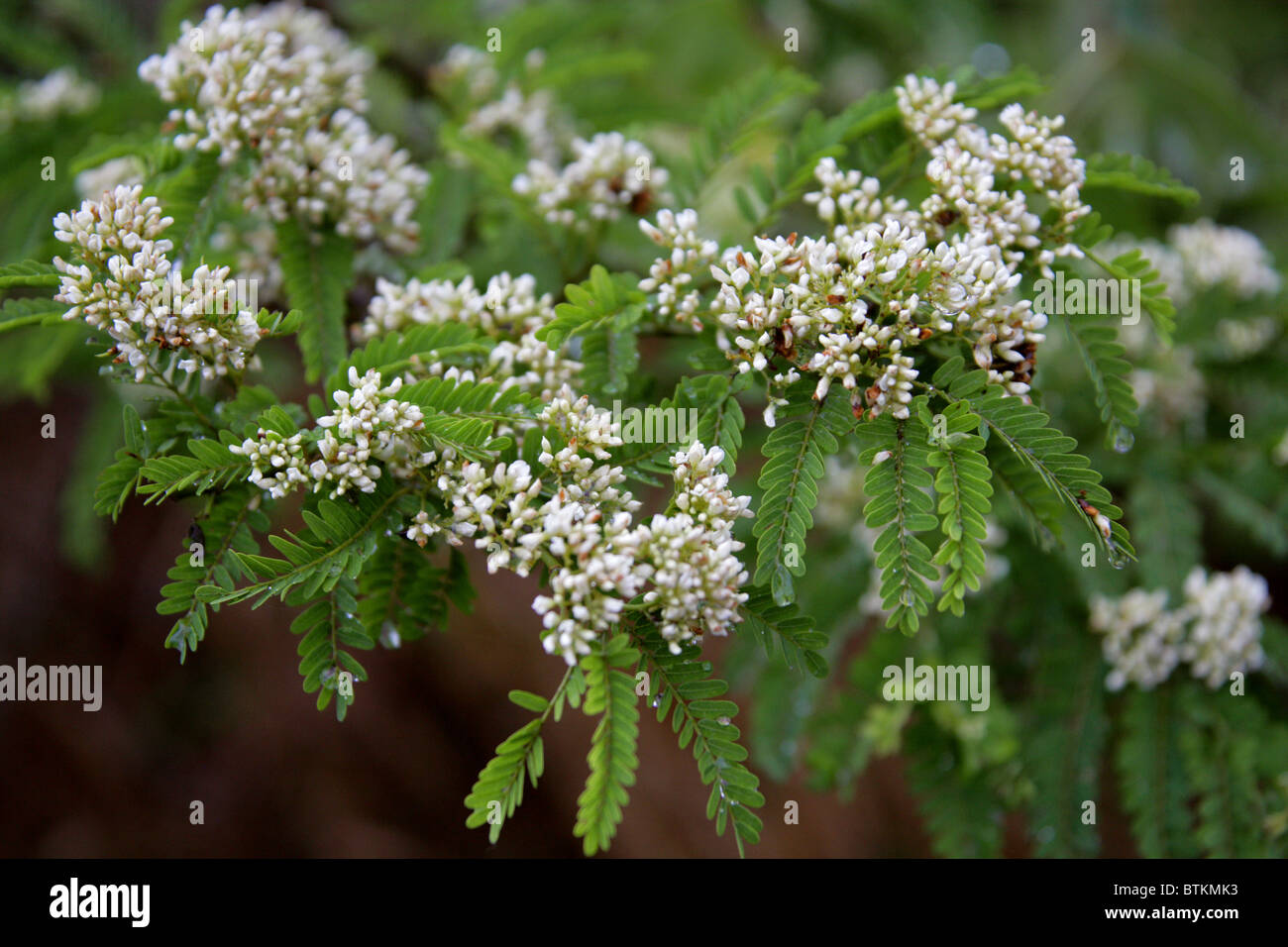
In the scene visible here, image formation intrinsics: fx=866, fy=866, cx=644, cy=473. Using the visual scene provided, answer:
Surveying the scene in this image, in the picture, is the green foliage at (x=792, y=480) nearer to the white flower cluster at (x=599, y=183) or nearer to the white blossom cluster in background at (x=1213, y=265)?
the white flower cluster at (x=599, y=183)

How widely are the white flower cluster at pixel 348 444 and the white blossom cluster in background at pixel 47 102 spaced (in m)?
2.69

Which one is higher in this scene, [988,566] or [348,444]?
[348,444]

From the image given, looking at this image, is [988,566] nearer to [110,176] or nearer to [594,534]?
[594,534]

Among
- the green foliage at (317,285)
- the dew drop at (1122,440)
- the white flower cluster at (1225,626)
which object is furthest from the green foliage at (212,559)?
the white flower cluster at (1225,626)

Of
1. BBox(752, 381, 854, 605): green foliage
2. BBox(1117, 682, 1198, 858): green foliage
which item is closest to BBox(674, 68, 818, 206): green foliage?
→ BBox(752, 381, 854, 605): green foliage

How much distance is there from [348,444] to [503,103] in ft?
6.95

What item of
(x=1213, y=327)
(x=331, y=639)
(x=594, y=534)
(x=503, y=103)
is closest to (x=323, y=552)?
(x=331, y=639)

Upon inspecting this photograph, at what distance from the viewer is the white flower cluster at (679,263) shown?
2.29 m

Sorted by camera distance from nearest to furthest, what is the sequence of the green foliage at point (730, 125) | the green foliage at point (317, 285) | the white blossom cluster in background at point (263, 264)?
the green foliage at point (317, 285) < the white blossom cluster in background at point (263, 264) < the green foliage at point (730, 125)

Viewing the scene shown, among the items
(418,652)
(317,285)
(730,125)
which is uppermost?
(730,125)

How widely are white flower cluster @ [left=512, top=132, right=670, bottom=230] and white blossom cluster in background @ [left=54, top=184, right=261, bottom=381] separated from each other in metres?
1.14

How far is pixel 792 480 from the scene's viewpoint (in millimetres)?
2090

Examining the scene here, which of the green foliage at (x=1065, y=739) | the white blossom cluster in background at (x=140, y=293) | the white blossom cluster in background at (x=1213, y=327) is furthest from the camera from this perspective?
the white blossom cluster in background at (x=1213, y=327)
